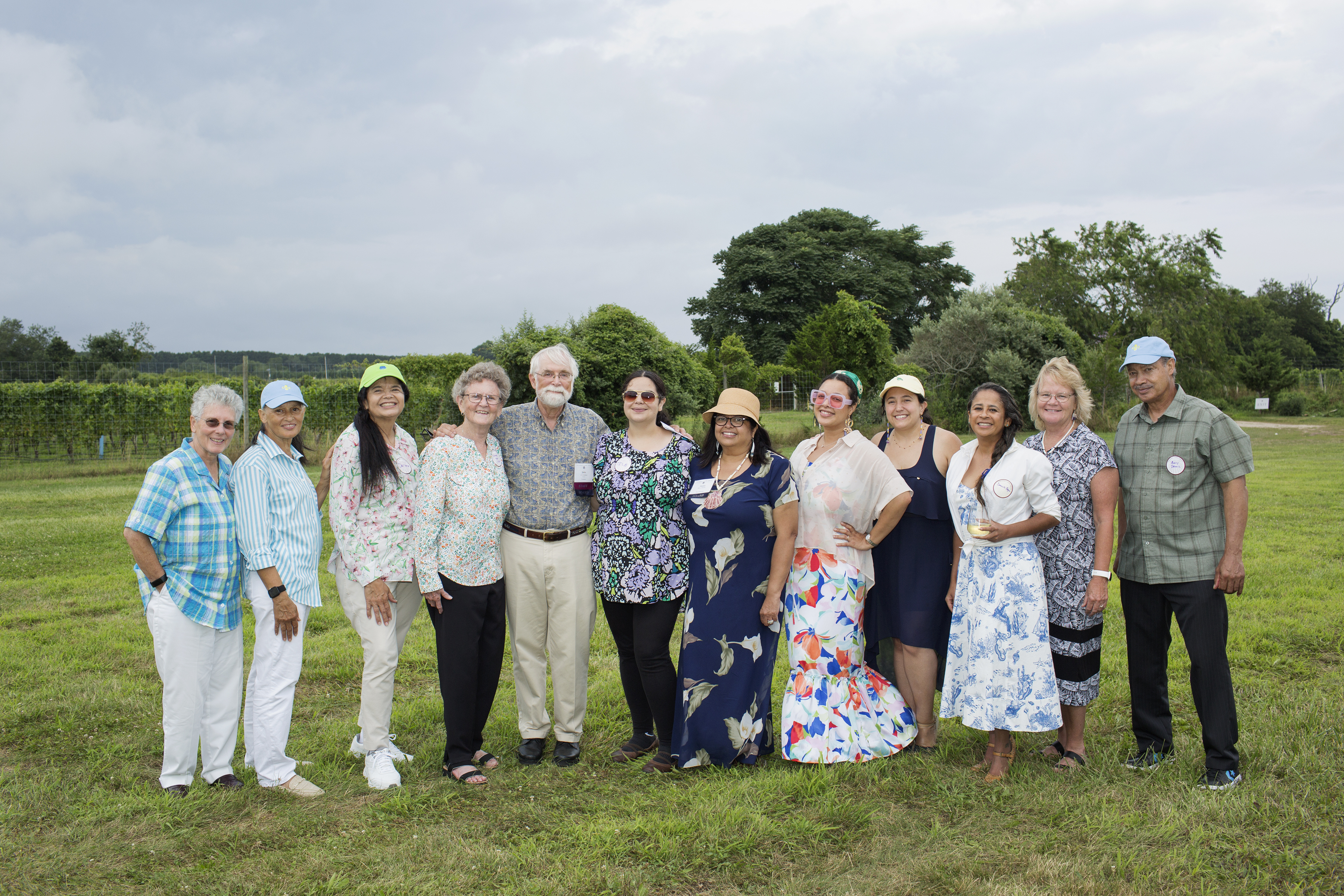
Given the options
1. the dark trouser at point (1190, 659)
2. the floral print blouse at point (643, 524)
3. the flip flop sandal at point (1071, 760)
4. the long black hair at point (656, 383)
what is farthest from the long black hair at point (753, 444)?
the flip flop sandal at point (1071, 760)

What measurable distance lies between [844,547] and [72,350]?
43386 millimetres

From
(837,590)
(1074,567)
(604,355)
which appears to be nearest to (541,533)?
(837,590)

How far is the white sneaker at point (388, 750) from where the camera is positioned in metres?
4.12

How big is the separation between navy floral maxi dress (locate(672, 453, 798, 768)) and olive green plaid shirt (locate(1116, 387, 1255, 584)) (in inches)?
62.9

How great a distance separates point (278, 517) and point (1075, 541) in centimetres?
364

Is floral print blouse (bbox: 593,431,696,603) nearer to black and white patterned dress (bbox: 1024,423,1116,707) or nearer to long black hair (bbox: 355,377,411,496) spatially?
long black hair (bbox: 355,377,411,496)

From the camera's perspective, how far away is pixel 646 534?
4016mm

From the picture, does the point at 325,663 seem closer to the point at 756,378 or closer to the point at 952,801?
the point at 952,801

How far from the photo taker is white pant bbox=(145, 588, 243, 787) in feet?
11.9

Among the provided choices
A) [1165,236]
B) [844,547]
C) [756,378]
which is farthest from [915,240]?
[844,547]

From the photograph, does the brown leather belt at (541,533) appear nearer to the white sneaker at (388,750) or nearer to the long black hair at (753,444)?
the long black hair at (753,444)

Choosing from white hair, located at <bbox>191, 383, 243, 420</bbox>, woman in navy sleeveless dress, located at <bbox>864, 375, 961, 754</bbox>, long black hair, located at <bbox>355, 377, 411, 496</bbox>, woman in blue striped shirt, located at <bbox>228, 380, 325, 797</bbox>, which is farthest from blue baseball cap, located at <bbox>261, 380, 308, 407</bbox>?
woman in navy sleeveless dress, located at <bbox>864, 375, 961, 754</bbox>

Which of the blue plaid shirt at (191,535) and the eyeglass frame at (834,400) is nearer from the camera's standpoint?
the blue plaid shirt at (191,535)

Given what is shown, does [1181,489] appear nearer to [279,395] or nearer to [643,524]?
[643,524]
